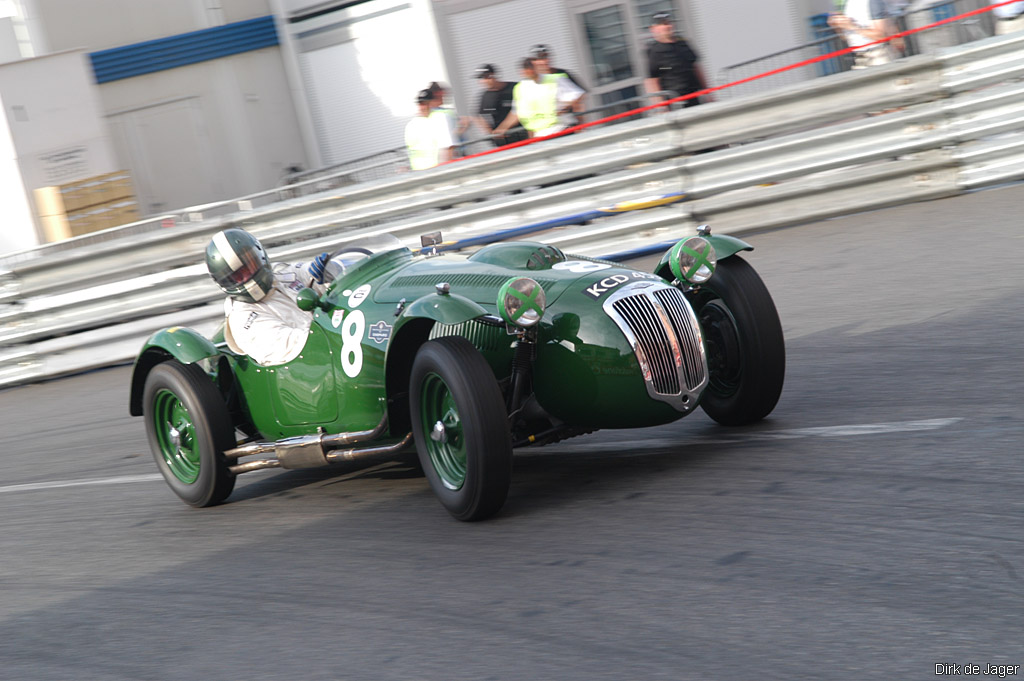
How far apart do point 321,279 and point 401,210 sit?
4791 mm

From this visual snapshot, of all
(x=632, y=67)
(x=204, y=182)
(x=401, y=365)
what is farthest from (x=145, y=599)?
(x=204, y=182)

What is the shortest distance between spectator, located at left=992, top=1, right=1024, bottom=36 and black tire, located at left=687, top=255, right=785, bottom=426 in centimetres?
654

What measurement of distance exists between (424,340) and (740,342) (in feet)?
4.32

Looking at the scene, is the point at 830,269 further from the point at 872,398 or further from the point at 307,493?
the point at 307,493

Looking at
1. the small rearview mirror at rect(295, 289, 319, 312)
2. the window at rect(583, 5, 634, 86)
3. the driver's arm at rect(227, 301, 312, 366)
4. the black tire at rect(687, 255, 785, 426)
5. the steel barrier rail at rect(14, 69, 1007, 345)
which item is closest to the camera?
the black tire at rect(687, 255, 785, 426)

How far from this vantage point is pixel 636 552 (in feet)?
13.1

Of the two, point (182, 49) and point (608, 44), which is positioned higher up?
point (182, 49)

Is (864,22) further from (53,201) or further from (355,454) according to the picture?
(53,201)

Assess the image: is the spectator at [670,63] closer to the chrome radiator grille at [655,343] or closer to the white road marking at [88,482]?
the white road marking at [88,482]

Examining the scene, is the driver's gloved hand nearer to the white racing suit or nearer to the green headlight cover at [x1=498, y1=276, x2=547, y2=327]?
the white racing suit

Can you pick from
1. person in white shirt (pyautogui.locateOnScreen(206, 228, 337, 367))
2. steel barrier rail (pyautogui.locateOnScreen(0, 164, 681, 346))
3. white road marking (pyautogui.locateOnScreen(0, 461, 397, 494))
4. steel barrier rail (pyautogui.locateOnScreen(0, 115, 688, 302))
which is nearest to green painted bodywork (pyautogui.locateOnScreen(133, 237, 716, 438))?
person in white shirt (pyautogui.locateOnScreen(206, 228, 337, 367))

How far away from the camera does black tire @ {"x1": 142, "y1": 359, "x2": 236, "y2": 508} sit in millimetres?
5883

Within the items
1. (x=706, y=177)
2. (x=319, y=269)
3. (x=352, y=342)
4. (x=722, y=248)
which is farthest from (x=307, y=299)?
(x=706, y=177)

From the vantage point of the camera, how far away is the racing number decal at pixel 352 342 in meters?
5.23
